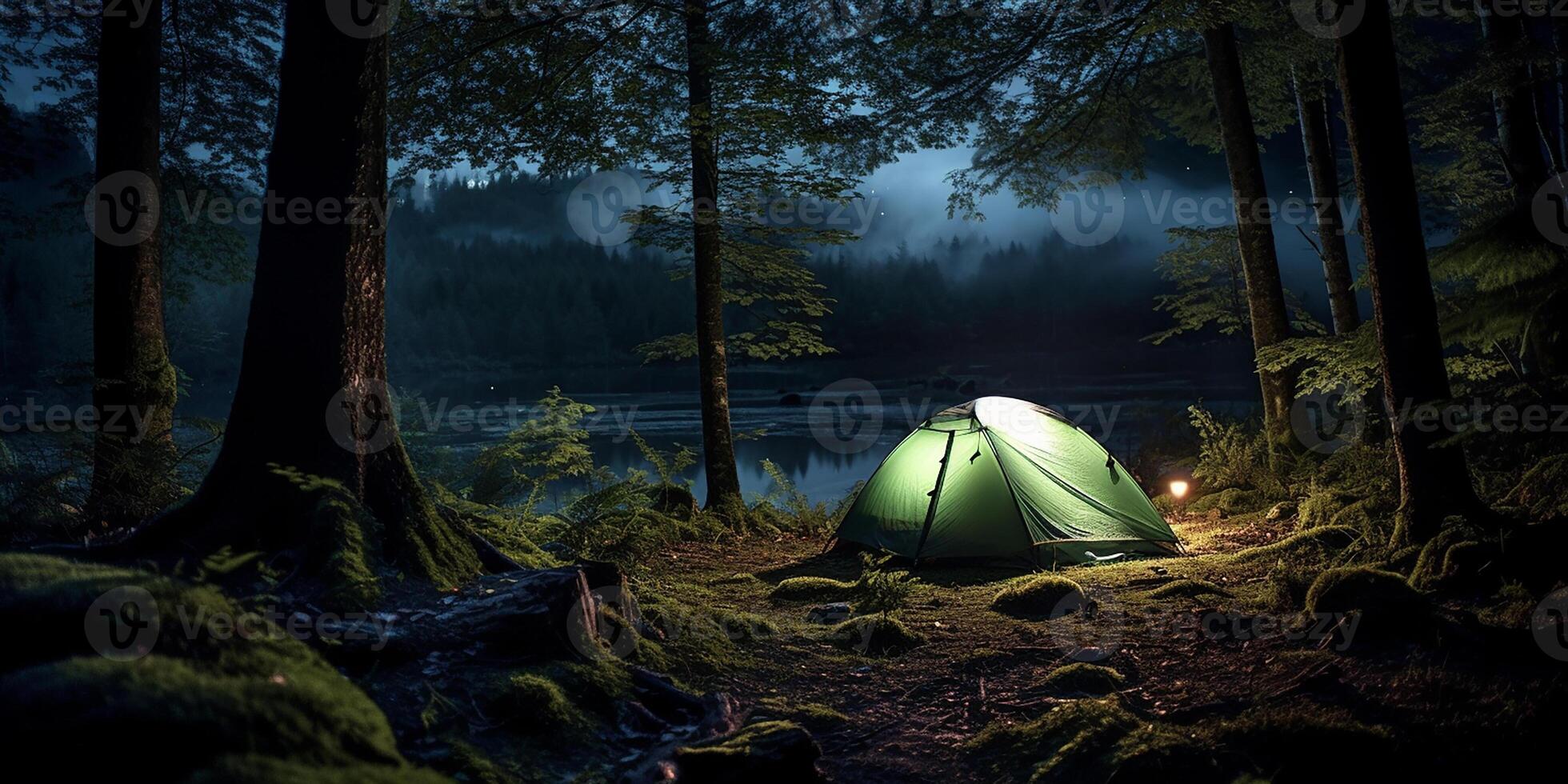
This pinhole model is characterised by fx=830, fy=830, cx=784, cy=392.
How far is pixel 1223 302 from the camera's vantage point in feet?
47.9

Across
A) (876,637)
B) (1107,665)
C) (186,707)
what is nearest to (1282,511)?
(1107,665)

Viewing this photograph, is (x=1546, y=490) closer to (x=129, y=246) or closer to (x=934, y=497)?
(x=934, y=497)

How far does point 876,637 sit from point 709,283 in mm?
6514

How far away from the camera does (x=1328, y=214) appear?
449 inches

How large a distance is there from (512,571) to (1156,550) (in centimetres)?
681

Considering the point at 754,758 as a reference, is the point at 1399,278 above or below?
above

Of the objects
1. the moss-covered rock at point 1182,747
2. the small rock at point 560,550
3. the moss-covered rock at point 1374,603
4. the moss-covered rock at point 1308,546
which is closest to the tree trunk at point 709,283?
the small rock at point 560,550

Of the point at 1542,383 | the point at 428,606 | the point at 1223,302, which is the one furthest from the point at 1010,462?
the point at 1223,302

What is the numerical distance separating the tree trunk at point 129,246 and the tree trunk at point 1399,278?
928 cm

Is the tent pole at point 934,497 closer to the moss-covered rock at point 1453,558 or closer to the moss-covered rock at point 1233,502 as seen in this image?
the moss-covered rock at point 1233,502

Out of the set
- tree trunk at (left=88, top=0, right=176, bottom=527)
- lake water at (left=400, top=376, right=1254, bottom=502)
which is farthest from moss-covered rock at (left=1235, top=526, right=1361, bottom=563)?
lake water at (left=400, top=376, right=1254, bottom=502)

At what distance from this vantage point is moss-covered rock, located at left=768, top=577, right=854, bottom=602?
756cm

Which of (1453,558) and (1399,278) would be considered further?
(1399,278)

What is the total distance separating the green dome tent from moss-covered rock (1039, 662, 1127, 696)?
12.2 ft
